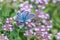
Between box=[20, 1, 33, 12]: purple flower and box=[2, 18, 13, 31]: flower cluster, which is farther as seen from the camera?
box=[20, 1, 33, 12]: purple flower

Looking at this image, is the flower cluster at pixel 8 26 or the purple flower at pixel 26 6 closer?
the flower cluster at pixel 8 26

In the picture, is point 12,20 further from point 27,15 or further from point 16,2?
point 16,2

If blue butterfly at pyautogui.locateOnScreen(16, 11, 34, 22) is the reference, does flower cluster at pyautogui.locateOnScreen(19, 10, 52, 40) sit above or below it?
below

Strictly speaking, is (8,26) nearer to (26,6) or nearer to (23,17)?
(23,17)

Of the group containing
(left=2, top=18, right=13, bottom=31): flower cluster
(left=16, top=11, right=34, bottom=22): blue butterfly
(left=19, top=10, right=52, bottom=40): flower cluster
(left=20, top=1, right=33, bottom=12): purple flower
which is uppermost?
(left=20, top=1, right=33, bottom=12): purple flower

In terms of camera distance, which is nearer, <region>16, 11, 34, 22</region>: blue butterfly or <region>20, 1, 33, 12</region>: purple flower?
<region>16, 11, 34, 22</region>: blue butterfly

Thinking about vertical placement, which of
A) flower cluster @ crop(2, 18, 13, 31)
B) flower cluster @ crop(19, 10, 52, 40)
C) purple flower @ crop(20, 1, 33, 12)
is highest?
purple flower @ crop(20, 1, 33, 12)

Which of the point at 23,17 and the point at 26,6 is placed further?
the point at 26,6

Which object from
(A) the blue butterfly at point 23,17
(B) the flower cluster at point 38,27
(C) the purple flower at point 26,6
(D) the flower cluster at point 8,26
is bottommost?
(B) the flower cluster at point 38,27

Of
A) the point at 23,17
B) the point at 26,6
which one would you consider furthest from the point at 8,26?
the point at 26,6

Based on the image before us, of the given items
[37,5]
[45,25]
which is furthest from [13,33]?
[37,5]

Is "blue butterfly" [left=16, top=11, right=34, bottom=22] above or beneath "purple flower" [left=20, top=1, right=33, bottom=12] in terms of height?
beneath
